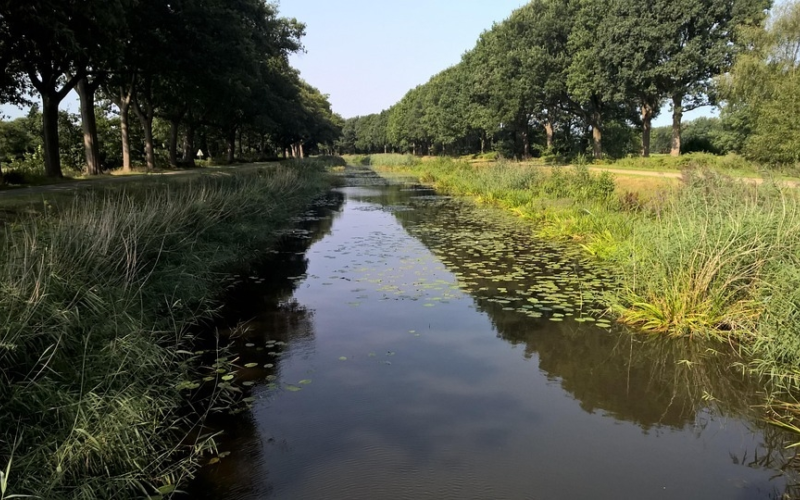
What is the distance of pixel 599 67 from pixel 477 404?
3201 centimetres

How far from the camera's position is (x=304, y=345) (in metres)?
6.40

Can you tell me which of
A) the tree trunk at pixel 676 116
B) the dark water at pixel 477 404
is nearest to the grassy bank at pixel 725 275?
the dark water at pixel 477 404

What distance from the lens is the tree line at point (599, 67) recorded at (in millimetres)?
28000

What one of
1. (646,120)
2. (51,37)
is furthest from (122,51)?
(646,120)

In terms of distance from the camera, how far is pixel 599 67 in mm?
31344

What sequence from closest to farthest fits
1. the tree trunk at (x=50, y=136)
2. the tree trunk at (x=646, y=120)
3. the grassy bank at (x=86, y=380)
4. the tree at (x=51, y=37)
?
the grassy bank at (x=86, y=380) < the tree at (x=51, y=37) < the tree trunk at (x=50, y=136) < the tree trunk at (x=646, y=120)

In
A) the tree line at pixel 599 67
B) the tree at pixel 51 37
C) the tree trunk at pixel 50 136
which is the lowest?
the tree trunk at pixel 50 136

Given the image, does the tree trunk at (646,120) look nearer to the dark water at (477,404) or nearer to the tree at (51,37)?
the dark water at (477,404)

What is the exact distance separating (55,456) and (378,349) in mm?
3639

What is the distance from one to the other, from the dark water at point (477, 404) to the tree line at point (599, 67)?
2597 cm

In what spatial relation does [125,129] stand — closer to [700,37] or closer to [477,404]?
[477,404]

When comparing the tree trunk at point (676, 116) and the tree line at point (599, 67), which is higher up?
the tree line at point (599, 67)

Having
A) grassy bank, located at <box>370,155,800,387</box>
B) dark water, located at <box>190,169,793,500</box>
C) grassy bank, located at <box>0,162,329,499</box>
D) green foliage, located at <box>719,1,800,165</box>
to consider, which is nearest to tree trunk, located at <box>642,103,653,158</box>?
green foliage, located at <box>719,1,800,165</box>

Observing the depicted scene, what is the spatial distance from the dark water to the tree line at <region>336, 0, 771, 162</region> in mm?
25966
